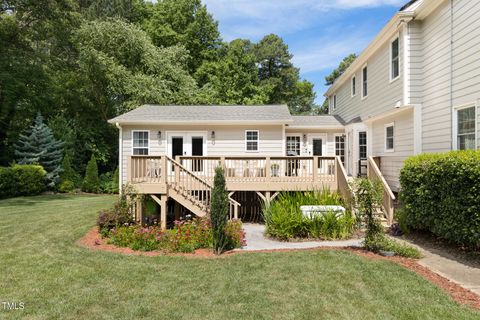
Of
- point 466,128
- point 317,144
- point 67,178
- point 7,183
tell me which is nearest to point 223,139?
point 317,144

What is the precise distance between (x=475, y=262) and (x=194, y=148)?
36.1 ft

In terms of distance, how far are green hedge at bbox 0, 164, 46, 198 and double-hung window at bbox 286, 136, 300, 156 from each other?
1294 cm

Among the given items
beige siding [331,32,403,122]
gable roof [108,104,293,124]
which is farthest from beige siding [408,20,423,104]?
gable roof [108,104,293,124]

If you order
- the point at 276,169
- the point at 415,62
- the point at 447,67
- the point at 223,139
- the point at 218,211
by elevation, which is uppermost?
the point at 415,62

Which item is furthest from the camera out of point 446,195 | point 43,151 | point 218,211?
point 43,151

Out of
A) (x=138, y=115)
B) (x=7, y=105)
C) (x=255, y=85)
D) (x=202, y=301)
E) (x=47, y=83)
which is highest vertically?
(x=255, y=85)

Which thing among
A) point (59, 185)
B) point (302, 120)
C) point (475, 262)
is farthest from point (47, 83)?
point (475, 262)

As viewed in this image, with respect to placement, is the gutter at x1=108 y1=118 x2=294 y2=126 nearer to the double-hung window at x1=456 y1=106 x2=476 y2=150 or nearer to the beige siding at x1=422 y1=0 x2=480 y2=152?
the beige siding at x1=422 y1=0 x2=480 y2=152

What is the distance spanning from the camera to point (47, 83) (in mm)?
21922

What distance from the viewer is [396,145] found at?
1062 centimetres

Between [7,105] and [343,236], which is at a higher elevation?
[7,105]

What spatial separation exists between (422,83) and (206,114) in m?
8.94

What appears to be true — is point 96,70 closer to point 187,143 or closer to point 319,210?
point 187,143

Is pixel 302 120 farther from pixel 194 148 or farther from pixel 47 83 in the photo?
pixel 47 83
